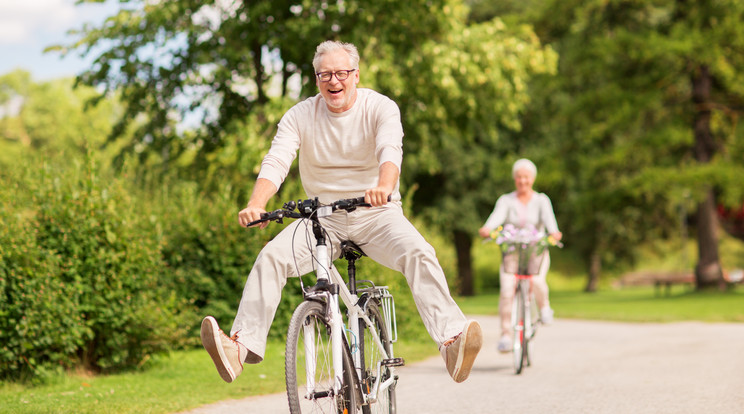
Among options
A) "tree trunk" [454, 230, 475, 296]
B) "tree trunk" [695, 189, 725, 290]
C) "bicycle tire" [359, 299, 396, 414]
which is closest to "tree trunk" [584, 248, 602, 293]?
"tree trunk" [454, 230, 475, 296]

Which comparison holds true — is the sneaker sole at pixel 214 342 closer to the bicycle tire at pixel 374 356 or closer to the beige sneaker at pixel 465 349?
the bicycle tire at pixel 374 356

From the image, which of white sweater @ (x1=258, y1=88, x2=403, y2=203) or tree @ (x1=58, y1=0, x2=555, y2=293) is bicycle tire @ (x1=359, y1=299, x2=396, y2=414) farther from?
tree @ (x1=58, y1=0, x2=555, y2=293)

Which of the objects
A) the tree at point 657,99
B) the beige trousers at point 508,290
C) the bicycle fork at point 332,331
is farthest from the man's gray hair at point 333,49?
the tree at point 657,99

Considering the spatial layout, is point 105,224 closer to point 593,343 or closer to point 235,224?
point 235,224

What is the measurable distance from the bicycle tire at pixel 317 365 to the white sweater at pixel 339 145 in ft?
2.30

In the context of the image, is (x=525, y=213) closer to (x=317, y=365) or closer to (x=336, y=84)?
(x=336, y=84)

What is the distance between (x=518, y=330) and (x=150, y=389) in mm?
3534

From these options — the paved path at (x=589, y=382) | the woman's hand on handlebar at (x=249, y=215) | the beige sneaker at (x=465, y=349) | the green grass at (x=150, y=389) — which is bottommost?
the paved path at (x=589, y=382)

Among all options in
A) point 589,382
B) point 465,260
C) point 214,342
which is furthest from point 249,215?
point 465,260

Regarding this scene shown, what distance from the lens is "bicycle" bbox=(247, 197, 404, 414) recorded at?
13.0ft

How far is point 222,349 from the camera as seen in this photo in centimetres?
399

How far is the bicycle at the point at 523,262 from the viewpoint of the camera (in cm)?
859

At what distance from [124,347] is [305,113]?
4411mm

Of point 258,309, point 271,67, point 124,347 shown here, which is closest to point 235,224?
point 124,347
